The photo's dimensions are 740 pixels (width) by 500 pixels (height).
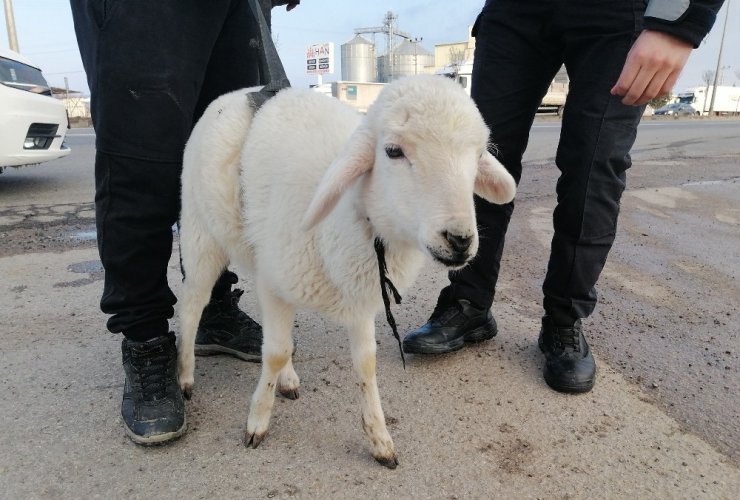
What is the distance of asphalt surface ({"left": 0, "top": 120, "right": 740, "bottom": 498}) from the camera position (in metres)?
1.70

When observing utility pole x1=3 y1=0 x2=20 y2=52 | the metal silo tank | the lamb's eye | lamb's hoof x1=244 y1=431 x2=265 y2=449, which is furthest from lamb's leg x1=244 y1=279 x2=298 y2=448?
the metal silo tank

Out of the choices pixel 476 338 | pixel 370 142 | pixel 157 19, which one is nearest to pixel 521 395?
pixel 476 338

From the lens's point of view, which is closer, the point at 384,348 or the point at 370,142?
the point at 370,142

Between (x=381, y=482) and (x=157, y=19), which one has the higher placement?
(x=157, y=19)

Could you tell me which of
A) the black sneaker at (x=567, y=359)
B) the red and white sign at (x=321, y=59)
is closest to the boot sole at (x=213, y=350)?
the black sneaker at (x=567, y=359)

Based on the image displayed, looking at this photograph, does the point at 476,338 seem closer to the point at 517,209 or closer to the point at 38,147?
the point at 517,209

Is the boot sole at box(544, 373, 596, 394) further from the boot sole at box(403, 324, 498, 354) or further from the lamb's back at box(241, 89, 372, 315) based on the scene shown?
the lamb's back at box(241, 89, 372, 315)

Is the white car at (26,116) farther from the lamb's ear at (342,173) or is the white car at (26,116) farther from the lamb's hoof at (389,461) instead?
the lamb's hoof at (389,461)

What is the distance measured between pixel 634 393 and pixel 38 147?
244 inches

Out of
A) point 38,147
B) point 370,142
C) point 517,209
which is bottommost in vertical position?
point 517,209

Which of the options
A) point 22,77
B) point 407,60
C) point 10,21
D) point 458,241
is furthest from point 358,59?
point 458,241

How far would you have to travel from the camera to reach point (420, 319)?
2873 mm

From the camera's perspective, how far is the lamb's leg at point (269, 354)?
1.89 m

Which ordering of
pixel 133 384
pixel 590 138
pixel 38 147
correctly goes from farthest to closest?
pixel 38 147
pixel 590 138
pixel 133 384
